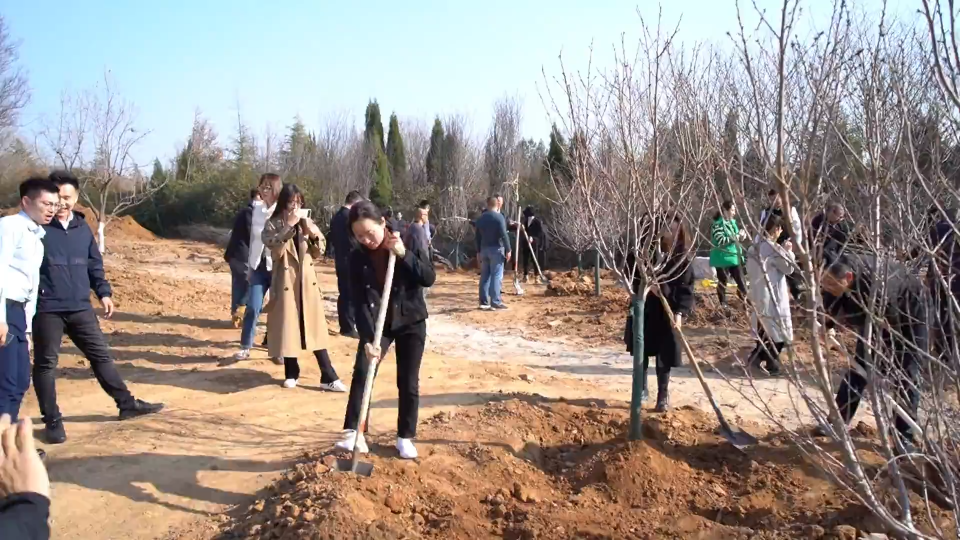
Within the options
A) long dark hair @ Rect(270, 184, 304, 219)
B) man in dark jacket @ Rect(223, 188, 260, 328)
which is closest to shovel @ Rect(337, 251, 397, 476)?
long dark hair @ Rect(270, 184, 304, 219)

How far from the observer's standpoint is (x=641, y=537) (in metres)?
3.43

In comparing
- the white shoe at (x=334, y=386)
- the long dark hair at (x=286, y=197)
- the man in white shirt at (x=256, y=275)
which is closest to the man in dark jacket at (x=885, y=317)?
the white shoe at (x=334, y=386)

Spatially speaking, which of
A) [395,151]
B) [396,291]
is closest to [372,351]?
[396,291]

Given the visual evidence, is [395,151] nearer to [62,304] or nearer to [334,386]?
Answer: [334,386]

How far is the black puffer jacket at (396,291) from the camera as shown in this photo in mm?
4098

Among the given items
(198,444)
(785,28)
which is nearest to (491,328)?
(198,444)

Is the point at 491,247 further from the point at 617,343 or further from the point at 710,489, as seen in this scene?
the point at 710,489

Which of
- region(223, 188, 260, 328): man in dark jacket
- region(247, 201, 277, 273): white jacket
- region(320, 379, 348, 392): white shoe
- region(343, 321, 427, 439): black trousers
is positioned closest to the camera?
region(343, 321, 427, 439): black trousers

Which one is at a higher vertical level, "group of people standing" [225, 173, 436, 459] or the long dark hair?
the long dark hair

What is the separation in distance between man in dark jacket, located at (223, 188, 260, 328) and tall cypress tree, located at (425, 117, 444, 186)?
19.3 meters

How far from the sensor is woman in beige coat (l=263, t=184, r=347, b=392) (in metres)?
5.55

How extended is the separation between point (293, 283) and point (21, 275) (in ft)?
6.44

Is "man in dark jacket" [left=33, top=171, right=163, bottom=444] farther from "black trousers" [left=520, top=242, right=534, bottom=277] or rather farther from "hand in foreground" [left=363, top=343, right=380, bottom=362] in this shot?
"black trousers" [left=520, top=242, right=534, bottom=277]

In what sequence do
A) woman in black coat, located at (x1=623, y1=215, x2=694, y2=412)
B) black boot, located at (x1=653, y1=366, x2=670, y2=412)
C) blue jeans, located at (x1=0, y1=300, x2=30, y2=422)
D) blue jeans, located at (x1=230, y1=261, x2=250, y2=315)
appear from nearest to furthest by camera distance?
blue jeans, located at (x1=0, y1=300, x2=30, y2=422) → woman in black coat, located at (x1=623, y1=215, x2=694, y2=412) → black boot, located at (x1=653, y1=366, x2=670, y2=412) → blue jeans, located at (x1=230, y1=261, x2=250, y2=315)
